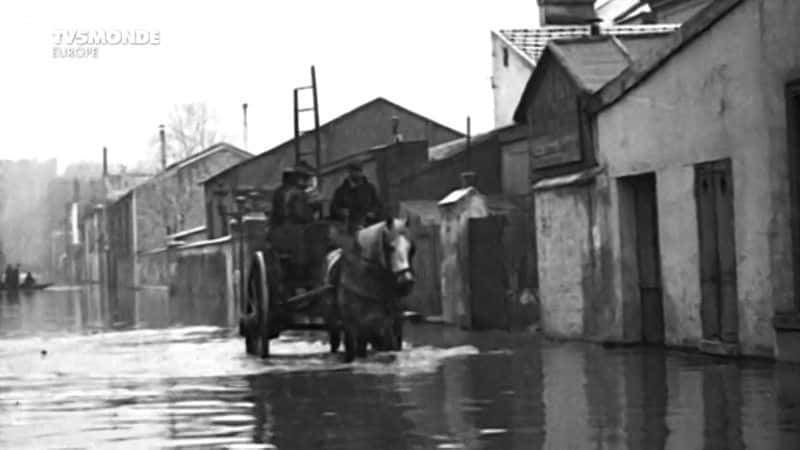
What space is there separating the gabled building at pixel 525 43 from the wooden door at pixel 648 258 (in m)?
16.2

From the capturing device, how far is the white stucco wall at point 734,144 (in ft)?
52.2

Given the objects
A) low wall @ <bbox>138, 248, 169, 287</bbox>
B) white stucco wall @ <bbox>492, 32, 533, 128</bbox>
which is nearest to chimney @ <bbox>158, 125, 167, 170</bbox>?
low wall @ <bbox>138, 248, 169, 287</bbox>

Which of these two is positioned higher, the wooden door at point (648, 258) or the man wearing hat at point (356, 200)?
the man wearing hat at point (356, 200)

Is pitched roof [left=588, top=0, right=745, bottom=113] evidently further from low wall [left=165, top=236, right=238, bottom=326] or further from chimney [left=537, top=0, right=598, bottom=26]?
chimney [left=537, top=0, right=598, bottom=26]

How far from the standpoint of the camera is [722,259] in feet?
57.6

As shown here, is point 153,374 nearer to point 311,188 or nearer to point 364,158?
point 311,188

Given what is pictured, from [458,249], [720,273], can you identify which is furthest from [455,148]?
[720,273]

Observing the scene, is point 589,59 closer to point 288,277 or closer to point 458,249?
point 458,249

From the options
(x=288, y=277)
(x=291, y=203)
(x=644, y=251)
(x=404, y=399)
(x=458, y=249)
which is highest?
(x=291, y=203)

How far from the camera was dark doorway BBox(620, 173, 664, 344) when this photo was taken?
20.0 meters

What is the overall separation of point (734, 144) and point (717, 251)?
4.71 feet

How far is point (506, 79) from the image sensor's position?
48.6 metres

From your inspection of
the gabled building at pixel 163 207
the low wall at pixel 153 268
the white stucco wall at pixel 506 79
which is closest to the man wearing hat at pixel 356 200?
the white stucco wall at pixel 506 79

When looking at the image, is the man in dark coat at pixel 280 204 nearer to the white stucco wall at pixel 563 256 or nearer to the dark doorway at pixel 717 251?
the white stucco wall at pixel 563 256
